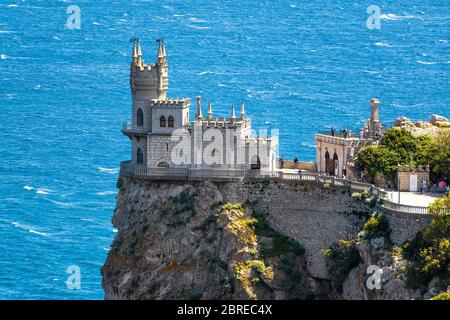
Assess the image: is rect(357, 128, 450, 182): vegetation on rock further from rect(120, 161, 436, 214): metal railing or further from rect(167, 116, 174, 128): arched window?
rect(167, 116, 174, 128): arched window

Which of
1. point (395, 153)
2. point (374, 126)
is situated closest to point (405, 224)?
point (395, 153)

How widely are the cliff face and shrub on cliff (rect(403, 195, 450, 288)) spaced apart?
7.97m

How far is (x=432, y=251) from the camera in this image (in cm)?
14875

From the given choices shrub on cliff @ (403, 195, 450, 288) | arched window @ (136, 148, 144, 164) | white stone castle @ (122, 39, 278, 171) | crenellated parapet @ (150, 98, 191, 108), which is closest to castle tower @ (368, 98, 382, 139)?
white stone castle @ (122, 39, 278, 171)

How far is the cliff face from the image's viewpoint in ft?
518

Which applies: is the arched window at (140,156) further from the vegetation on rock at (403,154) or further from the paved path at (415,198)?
the paved path at (415,198)

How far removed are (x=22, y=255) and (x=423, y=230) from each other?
5962 cm

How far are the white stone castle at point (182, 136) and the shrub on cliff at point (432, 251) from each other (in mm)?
16932

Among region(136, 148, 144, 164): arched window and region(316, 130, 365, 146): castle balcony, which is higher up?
region(316, 130, 365, 146): castle balcony

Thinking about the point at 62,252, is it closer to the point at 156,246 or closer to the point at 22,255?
the point at 22,255

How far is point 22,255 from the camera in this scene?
7830 inches
